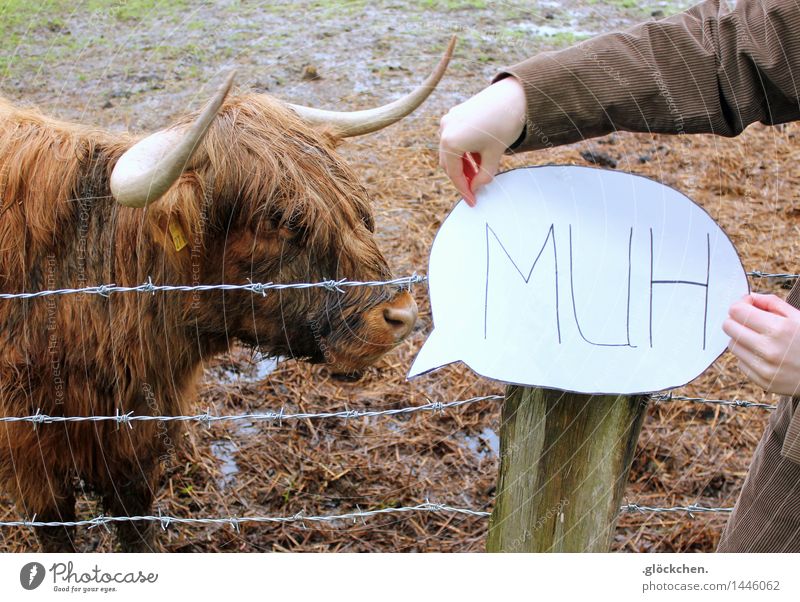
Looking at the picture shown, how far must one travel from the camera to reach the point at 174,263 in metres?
2.74

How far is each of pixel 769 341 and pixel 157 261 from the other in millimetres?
2130

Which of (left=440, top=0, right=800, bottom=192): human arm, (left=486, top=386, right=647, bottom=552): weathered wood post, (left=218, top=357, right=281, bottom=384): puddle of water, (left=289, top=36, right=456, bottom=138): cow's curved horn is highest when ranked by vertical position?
(left=440, top=0, right=800, bottom=192): human arm

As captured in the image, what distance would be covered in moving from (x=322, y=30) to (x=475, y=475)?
4084mm

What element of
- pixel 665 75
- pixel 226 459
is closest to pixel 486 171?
pixel 665 75

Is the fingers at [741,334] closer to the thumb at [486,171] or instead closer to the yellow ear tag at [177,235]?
the thumb at [486,171]

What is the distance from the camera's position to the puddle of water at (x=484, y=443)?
13.7ft

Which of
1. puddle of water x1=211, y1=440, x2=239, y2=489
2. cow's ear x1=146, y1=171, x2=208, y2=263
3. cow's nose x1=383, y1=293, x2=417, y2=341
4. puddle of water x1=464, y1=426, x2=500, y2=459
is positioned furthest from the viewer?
puddle of water x1=464, y1=426, x2=500, y2=459

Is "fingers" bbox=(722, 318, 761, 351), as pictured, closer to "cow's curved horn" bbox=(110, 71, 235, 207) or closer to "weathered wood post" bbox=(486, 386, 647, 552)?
"weathered wood post" bbox=(486, 386, 647, 552)

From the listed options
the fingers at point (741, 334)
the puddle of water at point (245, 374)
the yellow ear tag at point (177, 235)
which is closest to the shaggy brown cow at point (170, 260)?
the yellow ear tag at point (177, 235)

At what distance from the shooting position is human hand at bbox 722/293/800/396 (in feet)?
5.26

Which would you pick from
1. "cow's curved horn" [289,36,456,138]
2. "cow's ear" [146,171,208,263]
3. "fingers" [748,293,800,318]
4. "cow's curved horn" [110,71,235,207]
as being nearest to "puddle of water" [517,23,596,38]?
"cow's curved horn" [289,36,456,138]

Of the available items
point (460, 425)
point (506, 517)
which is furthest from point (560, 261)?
point (460, 425)

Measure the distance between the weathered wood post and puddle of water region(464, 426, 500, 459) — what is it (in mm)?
2000
